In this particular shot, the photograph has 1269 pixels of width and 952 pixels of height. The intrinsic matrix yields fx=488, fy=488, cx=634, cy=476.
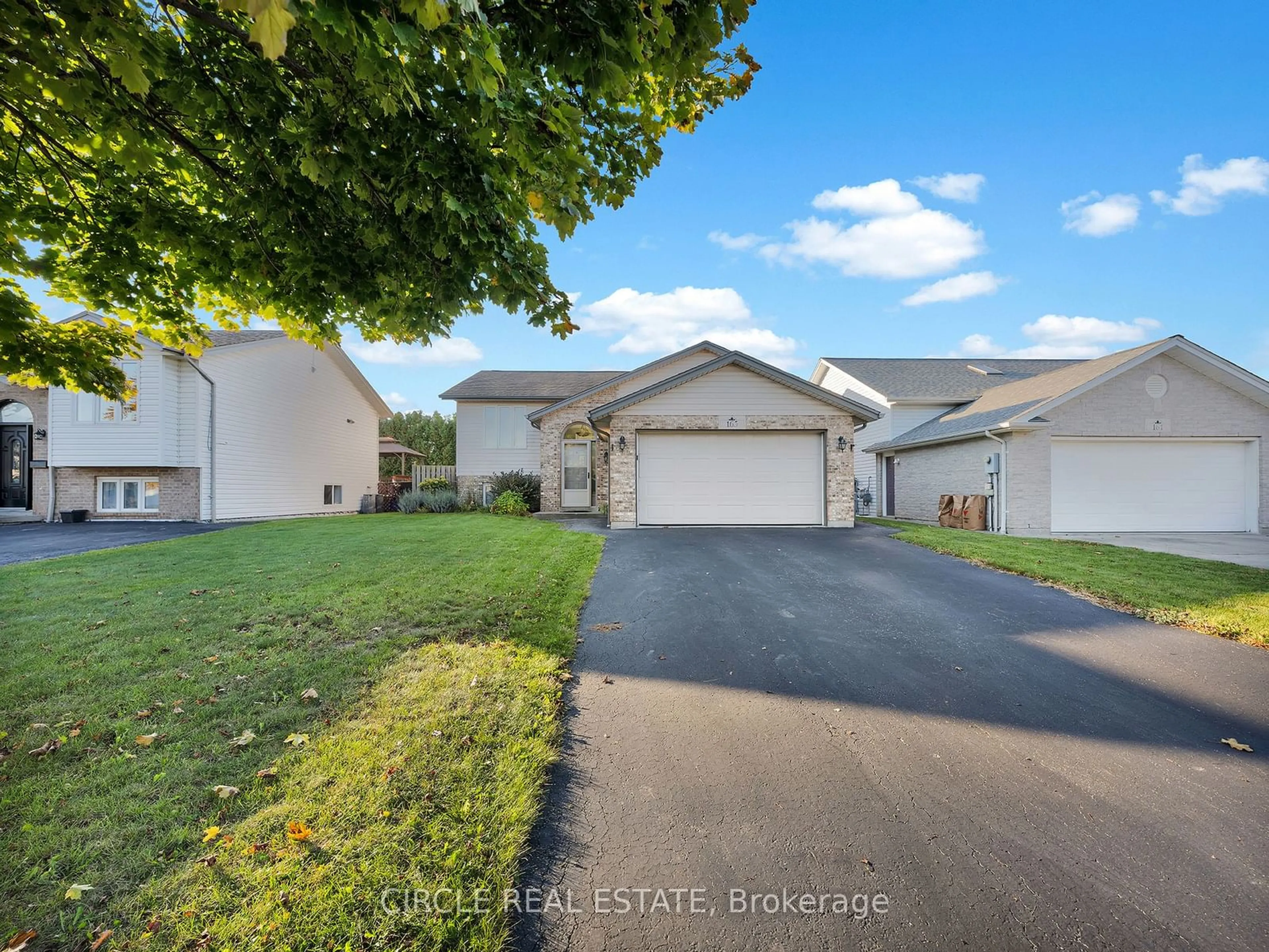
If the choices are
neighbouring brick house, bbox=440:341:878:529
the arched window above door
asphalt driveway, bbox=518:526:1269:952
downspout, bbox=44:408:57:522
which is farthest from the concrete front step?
the arched window above door

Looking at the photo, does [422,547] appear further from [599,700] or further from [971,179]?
[971,179]

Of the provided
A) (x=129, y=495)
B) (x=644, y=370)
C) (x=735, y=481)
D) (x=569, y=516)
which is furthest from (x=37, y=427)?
(x=735, y=481)

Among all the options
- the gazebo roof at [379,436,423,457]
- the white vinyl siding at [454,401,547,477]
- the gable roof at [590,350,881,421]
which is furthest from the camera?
the gazebo roof at [379,436,423,457]

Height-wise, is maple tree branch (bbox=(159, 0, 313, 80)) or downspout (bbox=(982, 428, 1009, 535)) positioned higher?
maple tree branch (bbox=(159, 0, 313, 80))

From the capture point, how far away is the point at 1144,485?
1260 centimetres

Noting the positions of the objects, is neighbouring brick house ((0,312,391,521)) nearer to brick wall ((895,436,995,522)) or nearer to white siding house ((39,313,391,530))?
white siding house ((39,313,391,530))

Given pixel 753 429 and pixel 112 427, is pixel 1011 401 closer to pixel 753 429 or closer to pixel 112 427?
pixel 753 429

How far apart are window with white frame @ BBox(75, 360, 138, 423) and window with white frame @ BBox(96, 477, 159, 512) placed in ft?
6.04

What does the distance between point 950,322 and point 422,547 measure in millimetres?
21355

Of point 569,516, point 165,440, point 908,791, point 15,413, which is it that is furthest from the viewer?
point 569,516

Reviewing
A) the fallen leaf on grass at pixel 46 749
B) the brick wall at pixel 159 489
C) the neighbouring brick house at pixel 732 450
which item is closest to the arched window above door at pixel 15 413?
the brick wall at pixel 159 489

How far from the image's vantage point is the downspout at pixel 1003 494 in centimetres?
1254

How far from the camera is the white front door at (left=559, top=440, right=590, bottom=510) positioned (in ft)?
58.4

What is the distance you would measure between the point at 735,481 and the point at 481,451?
11.0 m
